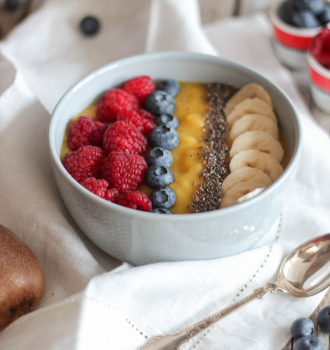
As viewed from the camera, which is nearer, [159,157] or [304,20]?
[159,157]

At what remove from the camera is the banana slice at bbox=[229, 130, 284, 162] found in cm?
144

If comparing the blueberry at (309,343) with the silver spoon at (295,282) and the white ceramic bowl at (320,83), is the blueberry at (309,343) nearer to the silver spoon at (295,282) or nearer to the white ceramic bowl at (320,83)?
the silver spoon at (295,282)

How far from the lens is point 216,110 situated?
63.0 inches

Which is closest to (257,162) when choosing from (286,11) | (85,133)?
(85,133)

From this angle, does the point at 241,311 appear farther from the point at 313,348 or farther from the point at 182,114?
the point at 182,114

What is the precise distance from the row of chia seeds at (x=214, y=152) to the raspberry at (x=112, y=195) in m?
0.22

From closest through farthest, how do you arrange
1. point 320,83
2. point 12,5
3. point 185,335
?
point 185,335, point 320,83, point 12,5

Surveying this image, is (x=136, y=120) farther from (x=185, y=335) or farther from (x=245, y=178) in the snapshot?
(x=185, y=335)

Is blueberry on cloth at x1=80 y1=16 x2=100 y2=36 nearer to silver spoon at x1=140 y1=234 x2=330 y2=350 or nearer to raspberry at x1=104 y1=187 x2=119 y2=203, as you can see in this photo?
raspberry at x1=104 y1=187 x2=119 y2=203

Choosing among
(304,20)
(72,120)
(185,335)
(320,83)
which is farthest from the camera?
(304,20)

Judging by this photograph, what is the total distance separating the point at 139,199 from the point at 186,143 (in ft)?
1.11

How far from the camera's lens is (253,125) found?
1.51m

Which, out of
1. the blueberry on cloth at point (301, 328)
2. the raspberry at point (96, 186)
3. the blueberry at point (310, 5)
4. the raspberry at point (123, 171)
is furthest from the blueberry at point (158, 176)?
the blueberry at point (310, 5)

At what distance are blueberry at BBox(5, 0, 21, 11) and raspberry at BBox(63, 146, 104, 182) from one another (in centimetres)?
145
